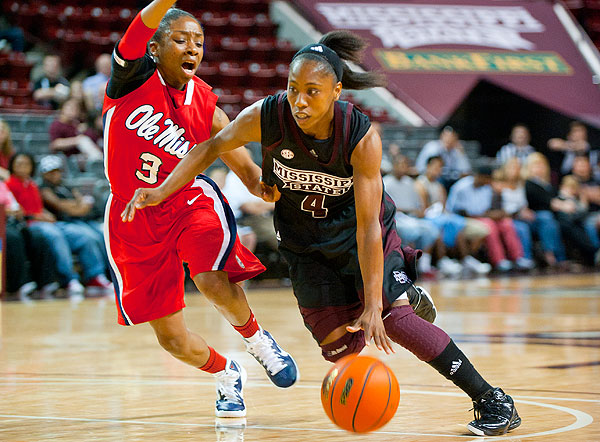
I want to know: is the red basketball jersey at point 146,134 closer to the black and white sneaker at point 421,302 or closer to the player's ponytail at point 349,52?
the player's ponytail at point 349,52

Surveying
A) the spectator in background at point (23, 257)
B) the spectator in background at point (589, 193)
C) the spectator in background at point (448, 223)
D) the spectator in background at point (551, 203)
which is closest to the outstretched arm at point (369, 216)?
the spectator in background at point (23, 257)

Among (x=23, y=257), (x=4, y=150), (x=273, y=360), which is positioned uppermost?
(x=273, y=360)

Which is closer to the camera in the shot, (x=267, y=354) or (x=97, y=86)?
(x=267, y=354)

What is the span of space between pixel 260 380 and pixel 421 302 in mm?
1506

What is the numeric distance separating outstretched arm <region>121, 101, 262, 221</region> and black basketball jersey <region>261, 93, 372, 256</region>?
0.05 meters

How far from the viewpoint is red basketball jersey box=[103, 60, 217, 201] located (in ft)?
14.4

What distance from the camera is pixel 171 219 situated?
4332mm

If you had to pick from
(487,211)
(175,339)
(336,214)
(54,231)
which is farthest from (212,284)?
(487,211)

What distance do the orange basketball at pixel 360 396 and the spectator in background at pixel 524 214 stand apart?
10.9 m

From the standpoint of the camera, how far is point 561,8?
1923 centimetres

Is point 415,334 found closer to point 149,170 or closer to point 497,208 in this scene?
point 149,170

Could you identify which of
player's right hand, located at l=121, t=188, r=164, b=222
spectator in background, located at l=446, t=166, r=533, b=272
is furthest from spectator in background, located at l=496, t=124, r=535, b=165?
player's right hand, located at l=121, t=188, r=164, b=222

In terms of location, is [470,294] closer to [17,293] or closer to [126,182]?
[17,293]

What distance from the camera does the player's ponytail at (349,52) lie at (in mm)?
3957
